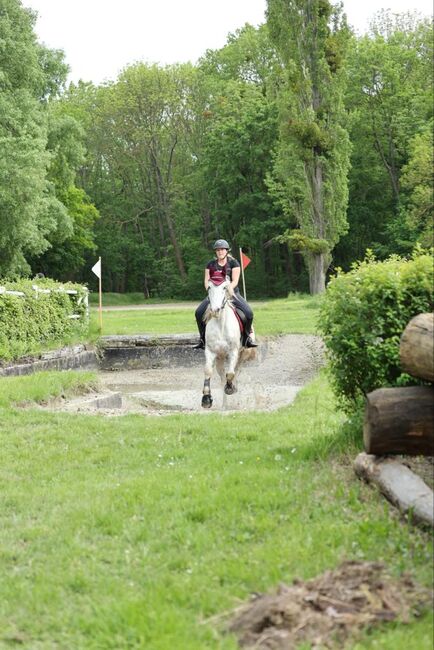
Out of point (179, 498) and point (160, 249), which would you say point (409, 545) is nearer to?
point (179, 498)

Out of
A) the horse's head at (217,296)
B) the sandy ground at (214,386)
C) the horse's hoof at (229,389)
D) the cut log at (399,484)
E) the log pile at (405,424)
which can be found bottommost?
the sandy ground at (214,386)

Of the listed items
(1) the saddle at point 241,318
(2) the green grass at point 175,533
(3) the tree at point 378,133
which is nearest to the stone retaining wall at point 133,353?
(1) the saddle at point 241,318

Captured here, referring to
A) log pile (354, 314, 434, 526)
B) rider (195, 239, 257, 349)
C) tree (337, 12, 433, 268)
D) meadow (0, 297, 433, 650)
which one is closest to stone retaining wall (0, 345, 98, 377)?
rider (195, 239, 257, 349)

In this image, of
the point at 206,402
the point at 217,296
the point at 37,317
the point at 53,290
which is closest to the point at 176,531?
the point at 206,402

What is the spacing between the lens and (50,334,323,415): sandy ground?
12.7 metres

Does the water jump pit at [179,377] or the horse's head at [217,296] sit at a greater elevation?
the horse's head at [217,296]

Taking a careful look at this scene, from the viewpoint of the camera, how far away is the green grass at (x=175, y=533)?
3932mm

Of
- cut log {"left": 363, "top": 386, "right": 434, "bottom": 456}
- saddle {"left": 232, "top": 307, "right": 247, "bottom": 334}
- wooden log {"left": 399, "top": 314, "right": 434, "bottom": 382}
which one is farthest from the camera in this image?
saddle {"left": 232, "top": 307, "right": 247, "bottom": 334}

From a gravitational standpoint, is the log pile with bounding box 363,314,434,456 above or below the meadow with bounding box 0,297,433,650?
above

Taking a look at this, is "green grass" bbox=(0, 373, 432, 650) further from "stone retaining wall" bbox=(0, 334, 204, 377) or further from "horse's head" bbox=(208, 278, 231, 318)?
"stone retaining wall" bbox=(0, 334, 204, 377)

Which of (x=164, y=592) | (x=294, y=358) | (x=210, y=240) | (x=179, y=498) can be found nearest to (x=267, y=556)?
(x=164, y=592)

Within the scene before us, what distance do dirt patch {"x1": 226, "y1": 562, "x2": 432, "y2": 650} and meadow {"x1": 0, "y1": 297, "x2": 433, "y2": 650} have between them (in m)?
0.08

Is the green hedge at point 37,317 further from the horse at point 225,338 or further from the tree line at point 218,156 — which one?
the tree line at point 218,156

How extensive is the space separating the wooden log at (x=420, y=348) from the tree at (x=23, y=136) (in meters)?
28.9
